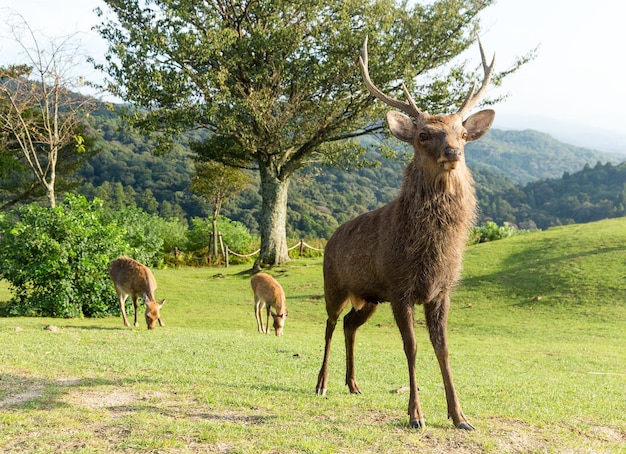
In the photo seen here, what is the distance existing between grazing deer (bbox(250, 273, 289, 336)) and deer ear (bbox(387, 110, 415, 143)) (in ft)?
27.7

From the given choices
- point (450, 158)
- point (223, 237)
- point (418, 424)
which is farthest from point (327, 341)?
point (223, 237)

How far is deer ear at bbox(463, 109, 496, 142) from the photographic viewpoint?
5234 mm

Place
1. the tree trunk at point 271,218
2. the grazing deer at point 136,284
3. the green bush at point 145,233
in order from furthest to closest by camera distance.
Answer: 1. the tree trunk at point 271,218
2. the green bush at point 145,233
3. the grazing deer at point 136,284

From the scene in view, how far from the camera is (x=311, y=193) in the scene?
75.4 metres

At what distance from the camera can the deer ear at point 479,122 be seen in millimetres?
5234

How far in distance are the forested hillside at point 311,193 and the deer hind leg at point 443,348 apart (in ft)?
100

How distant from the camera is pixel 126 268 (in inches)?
499

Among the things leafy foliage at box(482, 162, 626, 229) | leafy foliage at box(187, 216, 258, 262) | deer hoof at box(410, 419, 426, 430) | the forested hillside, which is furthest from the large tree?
leafy foliage at box(482, 162, 626, 229)

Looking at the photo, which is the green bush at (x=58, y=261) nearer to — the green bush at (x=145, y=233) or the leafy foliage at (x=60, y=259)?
the leafy foliage at (x=60, y=259)

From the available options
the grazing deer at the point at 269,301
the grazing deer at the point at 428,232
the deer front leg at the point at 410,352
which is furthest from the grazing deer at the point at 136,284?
the deer front leg at the point at 410,352

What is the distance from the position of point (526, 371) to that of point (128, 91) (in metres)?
17.2

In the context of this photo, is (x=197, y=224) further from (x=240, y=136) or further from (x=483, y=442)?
(x=483, y=442)

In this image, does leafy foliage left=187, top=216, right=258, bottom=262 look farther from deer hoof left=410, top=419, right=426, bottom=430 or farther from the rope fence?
deer hoof left=410, top=419, right=426, bottom=430

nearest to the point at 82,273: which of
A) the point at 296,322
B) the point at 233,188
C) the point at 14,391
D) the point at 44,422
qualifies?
the point at 296,322
